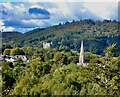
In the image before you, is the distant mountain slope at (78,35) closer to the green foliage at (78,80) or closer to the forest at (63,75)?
the forest at (63,75)

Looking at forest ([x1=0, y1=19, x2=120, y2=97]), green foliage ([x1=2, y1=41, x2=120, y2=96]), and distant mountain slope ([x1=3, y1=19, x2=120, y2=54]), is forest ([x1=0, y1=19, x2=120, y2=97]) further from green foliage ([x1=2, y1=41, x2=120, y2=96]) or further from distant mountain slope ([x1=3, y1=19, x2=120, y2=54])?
distant mountain slope ([x1=3, y1=19, x2=120, y2=54])

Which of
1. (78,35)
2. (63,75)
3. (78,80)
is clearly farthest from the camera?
(78,35)

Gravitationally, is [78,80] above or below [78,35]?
below

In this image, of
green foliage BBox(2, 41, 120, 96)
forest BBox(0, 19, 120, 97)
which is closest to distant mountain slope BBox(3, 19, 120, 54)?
forest BBox(0, 19, 120, 97)

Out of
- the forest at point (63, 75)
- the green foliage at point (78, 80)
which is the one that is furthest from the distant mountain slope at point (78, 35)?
the green foliage at point (78, 80)

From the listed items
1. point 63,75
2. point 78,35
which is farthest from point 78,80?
point 78,35

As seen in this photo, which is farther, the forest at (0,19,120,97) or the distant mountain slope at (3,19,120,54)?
the distant mountain slope at (3,19,120,54)

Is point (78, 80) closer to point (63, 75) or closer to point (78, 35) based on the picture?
point (63, 75)

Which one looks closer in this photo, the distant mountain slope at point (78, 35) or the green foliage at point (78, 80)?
the green foliage at point (78, 80)

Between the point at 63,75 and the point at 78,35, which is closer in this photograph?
the point at 63,75
